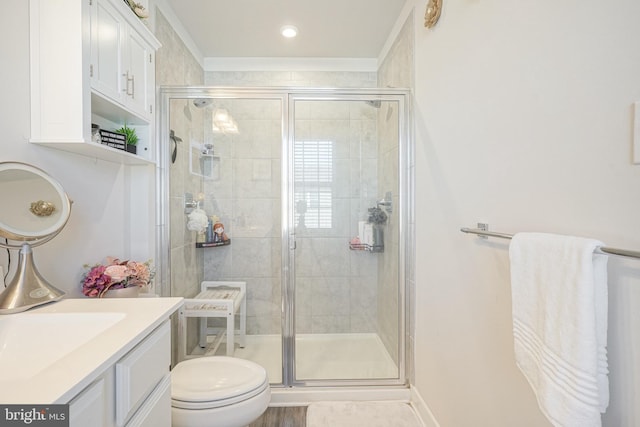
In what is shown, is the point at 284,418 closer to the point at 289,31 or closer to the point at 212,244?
the point at 212,244

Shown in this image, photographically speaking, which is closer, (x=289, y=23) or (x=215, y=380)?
(x=215, y=380)

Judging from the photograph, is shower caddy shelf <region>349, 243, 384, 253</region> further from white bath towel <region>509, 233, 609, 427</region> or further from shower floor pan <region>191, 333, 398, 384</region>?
white bath towel <region>509, 233, 609, 427</region>

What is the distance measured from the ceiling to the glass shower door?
2.12 feet

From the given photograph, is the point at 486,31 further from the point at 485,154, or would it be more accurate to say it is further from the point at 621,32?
the point at 621,32

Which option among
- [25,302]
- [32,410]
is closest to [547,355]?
[32,410]

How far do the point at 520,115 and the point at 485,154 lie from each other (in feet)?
0.71

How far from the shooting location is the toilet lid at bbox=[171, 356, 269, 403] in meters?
1.32

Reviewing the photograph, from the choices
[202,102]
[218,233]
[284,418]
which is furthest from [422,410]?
[202,102]

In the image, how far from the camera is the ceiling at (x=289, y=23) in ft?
6.81

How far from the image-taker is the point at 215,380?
1.43 metres

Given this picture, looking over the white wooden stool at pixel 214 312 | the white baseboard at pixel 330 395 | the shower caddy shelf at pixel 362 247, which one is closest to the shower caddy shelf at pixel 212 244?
the white wooden stool at pixel 214 312

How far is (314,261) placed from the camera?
2156 mm

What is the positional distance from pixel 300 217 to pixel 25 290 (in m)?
1.39

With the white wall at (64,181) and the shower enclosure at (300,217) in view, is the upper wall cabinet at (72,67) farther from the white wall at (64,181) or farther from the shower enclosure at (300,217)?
the shower enclosure at (300,217)
